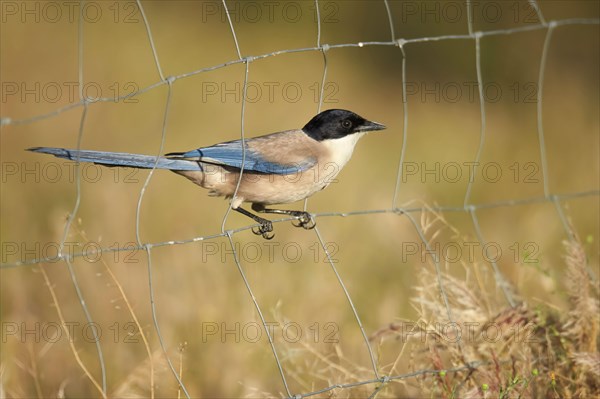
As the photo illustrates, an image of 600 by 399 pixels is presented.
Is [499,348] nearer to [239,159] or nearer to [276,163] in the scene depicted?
[276,163]

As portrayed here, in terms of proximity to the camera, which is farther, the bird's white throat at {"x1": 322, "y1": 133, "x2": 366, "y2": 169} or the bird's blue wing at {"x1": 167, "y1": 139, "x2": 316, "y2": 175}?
the bird's white throat at {"x1": 322, "y1": 133, "x2": 366, "y2": 169}

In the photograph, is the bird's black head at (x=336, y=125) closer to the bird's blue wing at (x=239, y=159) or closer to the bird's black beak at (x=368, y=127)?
the bird's black beak at (x=368, y=127)

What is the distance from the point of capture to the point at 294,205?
5.61m

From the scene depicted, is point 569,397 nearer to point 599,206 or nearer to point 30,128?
point 599,206

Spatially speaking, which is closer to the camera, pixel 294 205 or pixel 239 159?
pixel 239 159

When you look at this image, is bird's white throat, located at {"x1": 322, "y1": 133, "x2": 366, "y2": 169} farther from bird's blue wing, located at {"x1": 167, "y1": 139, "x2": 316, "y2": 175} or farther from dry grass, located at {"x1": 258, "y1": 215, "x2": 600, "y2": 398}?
dry grass, located at {"x1": 258, "y1": 215, "x2": 600, "y2": 398}

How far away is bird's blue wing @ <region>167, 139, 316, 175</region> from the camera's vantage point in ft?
13.1

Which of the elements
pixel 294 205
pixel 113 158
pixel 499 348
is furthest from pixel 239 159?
pixel 294 205

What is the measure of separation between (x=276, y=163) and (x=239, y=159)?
0.21 meters

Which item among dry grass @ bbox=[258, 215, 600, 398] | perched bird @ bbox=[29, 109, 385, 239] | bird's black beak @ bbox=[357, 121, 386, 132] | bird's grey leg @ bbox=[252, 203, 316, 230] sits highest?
bird's black beak @ bbox=[357, 121, 386, 132]

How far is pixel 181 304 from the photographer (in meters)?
4.87

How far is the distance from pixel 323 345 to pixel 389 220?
1.56 metres

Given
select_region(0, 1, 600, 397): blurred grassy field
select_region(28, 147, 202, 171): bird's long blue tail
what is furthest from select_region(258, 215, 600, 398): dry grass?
select_region(28, 147, 202, 171): bird's long blue tail

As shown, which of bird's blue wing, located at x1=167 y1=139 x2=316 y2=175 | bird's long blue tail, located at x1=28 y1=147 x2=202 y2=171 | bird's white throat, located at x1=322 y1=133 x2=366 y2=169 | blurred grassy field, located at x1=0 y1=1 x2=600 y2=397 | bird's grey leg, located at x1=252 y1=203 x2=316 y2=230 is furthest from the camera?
blurred grassy field, located at x1=0 y1=1 x2=600 y2=397
